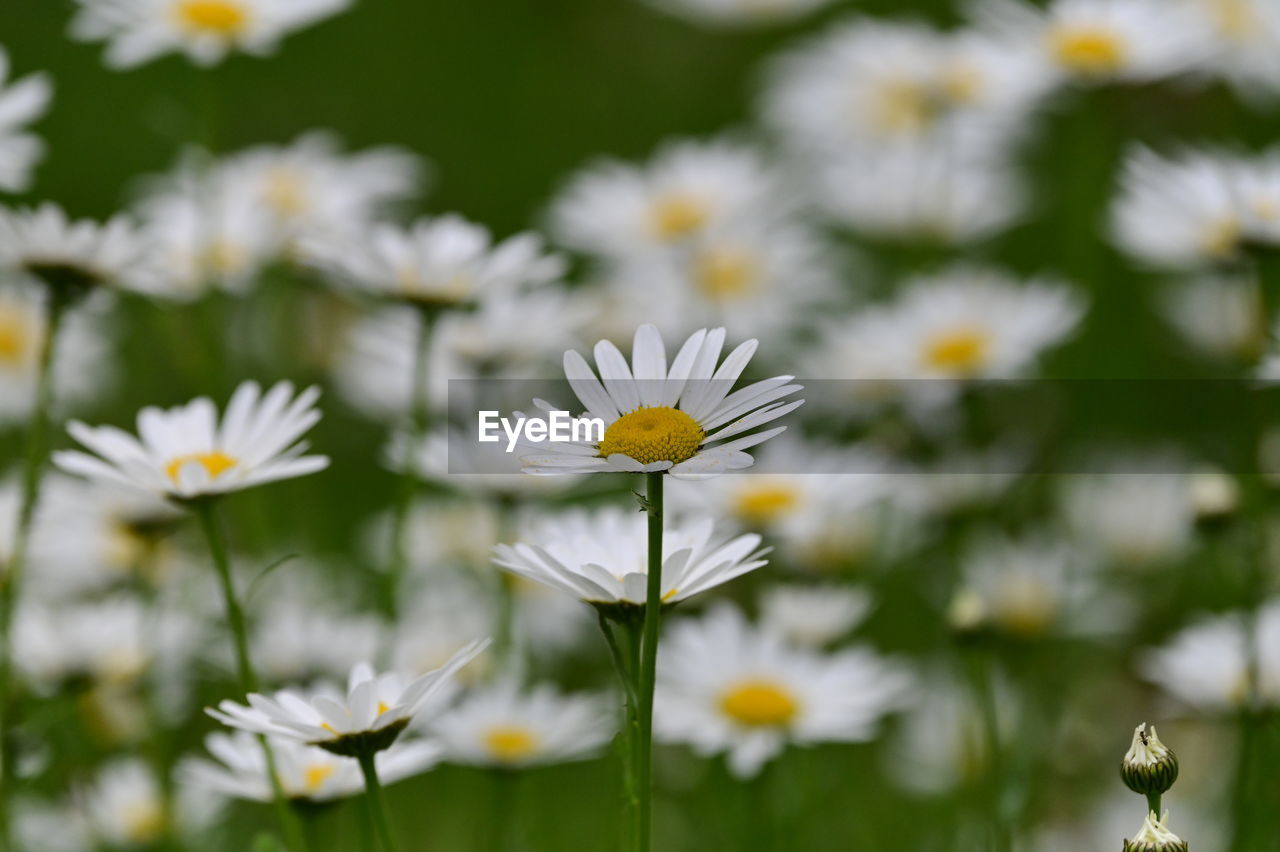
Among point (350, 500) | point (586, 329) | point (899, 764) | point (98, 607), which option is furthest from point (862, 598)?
point (350, 500)

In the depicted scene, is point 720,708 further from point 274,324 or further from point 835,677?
point 274,324

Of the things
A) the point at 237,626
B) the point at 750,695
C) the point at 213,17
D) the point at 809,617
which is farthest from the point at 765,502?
the point at 213,17

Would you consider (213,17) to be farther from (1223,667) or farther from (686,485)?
(1223,667)

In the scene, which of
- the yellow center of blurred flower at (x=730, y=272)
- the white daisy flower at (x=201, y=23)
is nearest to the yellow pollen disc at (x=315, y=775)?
the white daisy flower at (x=201, y=23)

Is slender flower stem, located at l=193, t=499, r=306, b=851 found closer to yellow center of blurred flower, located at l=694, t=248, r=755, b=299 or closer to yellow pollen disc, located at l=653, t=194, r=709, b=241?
yellow pollen disc, located at l=653, t=194, r=709, b=241

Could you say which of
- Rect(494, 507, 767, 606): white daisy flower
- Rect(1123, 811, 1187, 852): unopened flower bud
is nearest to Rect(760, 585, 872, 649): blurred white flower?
Rect(494, 507, 767, 606): white daisy flower

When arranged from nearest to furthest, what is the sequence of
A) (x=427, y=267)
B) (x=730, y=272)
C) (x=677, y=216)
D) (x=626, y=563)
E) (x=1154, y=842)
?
(x=1154, y=842), (x=626, y=563), (x=427, y=267), (x=677, y=216), (x=730, y=272)
